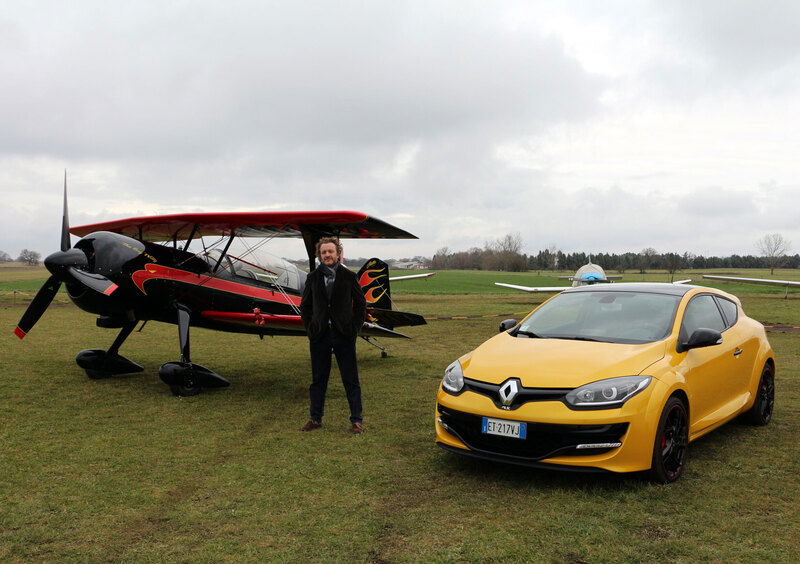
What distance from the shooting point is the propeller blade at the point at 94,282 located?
779 centimetres

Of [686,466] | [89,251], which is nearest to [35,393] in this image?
[89,251]

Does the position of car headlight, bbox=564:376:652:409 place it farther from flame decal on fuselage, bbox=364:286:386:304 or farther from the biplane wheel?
flame decal on fuselage, bbox=364:286:386:304

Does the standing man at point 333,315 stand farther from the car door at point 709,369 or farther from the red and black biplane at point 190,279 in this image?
the car door at point 709,369

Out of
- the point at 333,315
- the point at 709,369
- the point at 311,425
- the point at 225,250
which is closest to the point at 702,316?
the point at 709,369

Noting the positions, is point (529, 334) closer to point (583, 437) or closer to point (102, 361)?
point (583, 437)

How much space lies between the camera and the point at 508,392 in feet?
14.0

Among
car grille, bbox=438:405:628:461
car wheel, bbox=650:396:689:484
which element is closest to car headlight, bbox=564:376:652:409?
car grille, bbox=438:405:628:461

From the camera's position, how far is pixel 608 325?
5.19 meters

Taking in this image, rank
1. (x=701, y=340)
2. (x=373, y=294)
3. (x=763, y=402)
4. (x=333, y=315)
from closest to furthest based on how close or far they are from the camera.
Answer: (x=701, y=340) < (x=333, y=315) < (x=763, y=402) < (x=373, y=294)

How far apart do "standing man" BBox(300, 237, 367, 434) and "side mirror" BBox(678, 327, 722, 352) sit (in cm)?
303

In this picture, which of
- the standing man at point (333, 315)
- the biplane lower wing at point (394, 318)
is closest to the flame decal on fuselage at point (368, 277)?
the biplane lower wing at point (394, 318)

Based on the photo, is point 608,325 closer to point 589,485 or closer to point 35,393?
point 589,485

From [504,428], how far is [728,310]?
10.8ft

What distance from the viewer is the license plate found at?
4129mm
